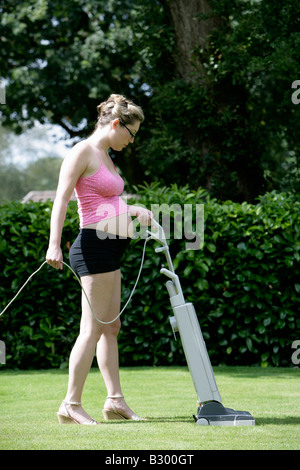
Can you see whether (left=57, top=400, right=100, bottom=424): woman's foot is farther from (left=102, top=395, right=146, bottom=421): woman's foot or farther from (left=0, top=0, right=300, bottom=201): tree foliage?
(left=0, top=0, right=300, bottom=201): tree foliage

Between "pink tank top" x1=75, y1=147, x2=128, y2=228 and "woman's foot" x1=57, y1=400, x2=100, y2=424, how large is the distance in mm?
1105

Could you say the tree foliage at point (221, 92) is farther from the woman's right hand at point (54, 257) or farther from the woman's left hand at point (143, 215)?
the woman's right hand at point (54, 257)

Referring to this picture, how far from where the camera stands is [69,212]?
24.1ft

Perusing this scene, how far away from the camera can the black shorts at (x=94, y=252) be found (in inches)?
158

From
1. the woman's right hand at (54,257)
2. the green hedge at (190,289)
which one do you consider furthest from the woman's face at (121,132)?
the green hedge at (190,289)

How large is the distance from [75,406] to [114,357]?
43 centimetres

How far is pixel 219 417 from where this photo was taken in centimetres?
390

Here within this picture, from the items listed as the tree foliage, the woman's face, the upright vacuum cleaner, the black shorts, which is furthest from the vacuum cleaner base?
the tree foliage

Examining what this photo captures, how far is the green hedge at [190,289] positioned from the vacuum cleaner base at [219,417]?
3.17 meters

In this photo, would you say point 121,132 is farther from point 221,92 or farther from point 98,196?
point 221,92

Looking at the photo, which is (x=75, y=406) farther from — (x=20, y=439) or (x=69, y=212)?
(x=69, y=212)

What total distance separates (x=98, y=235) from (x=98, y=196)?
0.24 m

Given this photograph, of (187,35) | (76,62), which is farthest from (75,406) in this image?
(76,62)

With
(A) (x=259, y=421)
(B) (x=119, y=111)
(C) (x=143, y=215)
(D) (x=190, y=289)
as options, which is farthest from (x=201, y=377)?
(D) (x=190, y=289)
